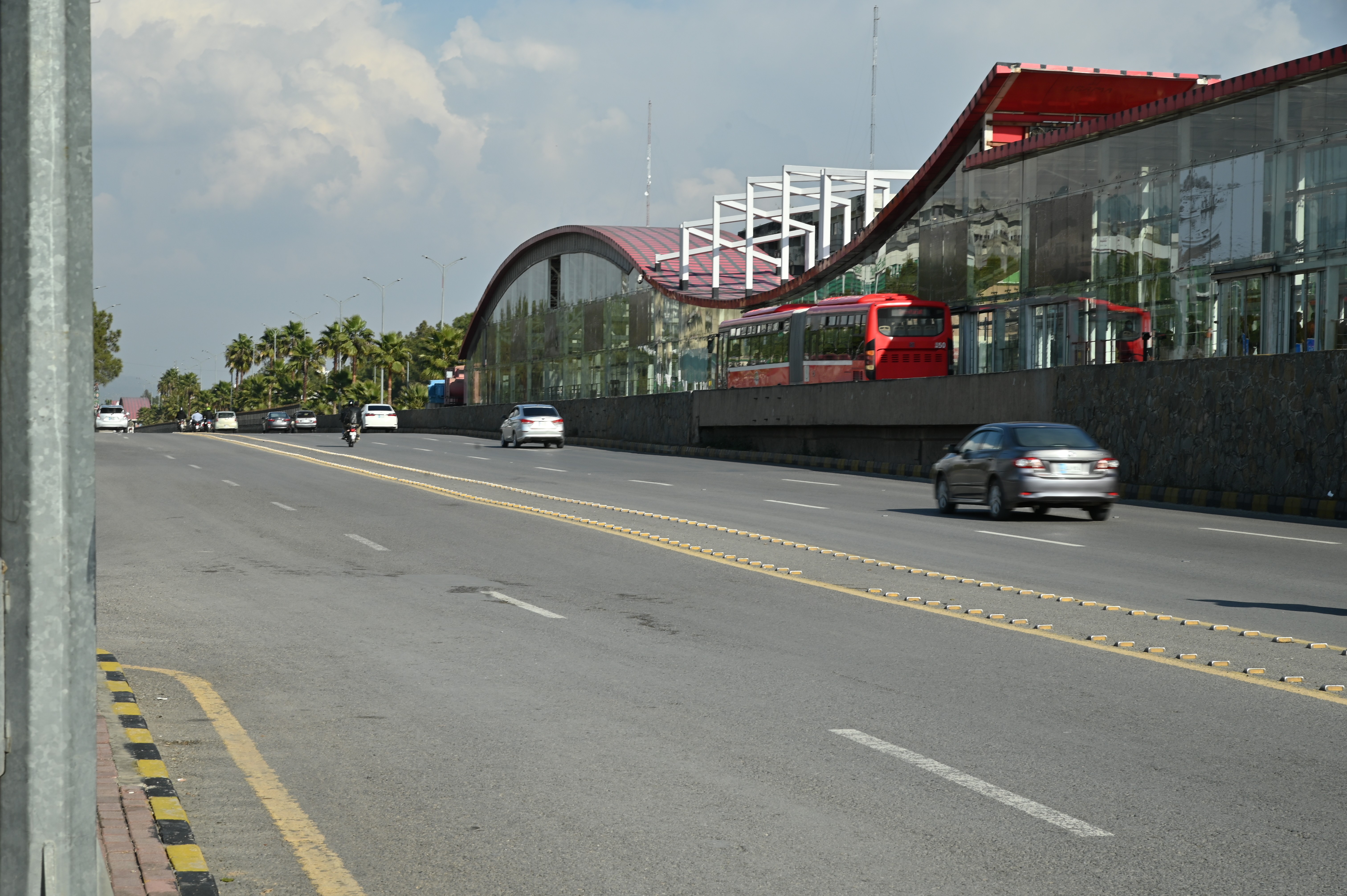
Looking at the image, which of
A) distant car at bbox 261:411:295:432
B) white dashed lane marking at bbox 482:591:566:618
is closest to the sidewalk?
white dashed lane marking at bbox 482:591:566:618

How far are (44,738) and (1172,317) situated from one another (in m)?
33.8

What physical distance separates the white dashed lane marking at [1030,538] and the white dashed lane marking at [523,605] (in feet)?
Answer: 25.9

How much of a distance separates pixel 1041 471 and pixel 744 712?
48.7ft

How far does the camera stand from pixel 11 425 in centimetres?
285

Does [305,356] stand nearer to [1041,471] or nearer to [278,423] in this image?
[278,423]

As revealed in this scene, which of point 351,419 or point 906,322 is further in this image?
point 351,419

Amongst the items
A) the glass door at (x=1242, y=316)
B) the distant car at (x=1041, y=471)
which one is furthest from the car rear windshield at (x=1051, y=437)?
the glass door at (x=1242, y=316)

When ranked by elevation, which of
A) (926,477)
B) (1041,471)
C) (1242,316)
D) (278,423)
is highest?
(1242,316)

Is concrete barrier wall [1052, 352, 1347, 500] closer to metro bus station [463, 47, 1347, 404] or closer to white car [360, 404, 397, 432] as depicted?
metro bus station [463, 47, 1347, 404]

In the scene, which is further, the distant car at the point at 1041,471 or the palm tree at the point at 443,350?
the palm tree at the point at 443,350

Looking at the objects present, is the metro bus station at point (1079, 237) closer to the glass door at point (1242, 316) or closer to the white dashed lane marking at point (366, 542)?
the glass door at point (1242, 316)

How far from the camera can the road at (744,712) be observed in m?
5.32

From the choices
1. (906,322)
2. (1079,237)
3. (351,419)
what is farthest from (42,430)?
(351,419)

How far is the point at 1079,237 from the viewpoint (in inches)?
1550
